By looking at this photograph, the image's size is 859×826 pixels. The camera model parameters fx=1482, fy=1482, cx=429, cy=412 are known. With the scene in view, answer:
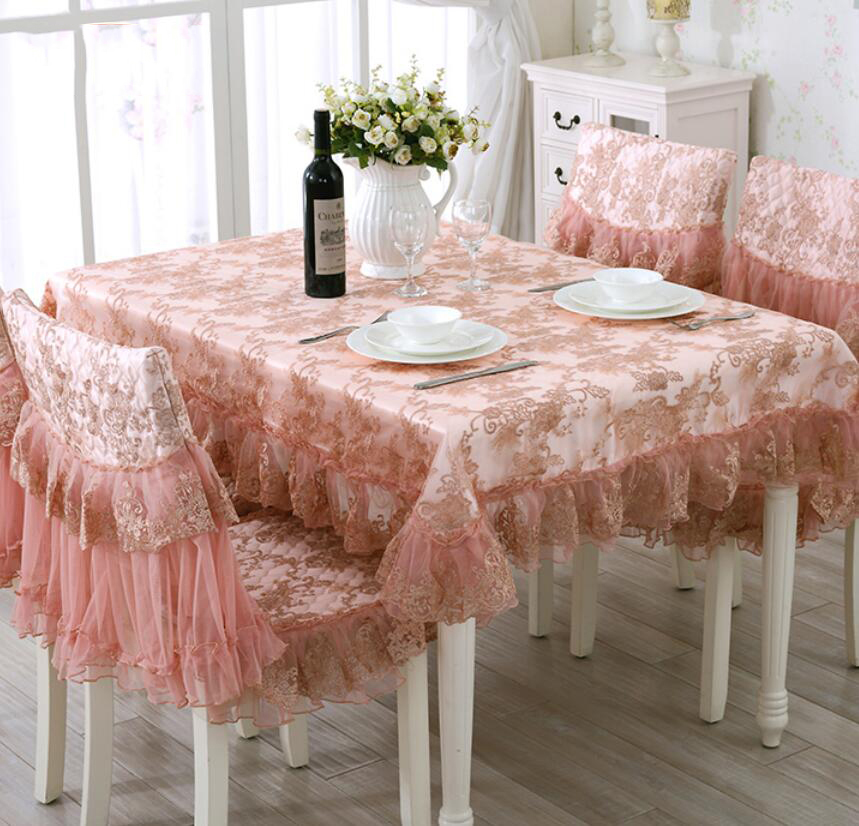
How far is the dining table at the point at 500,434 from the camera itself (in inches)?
82.7

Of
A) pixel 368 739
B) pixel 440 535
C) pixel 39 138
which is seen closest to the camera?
pixel 440 535

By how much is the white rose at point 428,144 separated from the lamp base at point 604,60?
2.08 meters

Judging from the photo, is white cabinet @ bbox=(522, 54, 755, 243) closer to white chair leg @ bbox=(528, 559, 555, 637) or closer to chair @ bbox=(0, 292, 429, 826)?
white chair leg @ bbox=(528, 559, 555, 637)

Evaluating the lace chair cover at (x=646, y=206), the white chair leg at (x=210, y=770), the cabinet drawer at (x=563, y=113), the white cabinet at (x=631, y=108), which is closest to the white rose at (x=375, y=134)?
the lace chair cover at (x=646, y=206)

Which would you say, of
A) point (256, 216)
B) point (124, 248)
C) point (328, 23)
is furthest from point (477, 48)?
point (124, 248)

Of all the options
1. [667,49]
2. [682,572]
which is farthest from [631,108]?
[682,572]

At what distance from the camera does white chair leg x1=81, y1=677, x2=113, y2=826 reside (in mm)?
2361

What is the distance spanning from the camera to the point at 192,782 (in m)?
2.63

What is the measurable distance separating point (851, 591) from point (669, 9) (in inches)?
84.8

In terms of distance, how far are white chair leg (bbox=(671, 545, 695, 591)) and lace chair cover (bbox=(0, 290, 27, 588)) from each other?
1514 mm

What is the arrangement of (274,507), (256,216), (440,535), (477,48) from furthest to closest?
(477,48) → (256,216) → (274,507) → (440,535)

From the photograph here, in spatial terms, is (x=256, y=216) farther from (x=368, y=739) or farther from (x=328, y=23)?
(x=368, y=739)

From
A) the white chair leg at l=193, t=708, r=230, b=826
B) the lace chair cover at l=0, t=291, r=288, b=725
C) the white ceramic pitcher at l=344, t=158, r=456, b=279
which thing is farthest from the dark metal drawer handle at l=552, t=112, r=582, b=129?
the white chair leg at l=193, t=708, r=230, b=826

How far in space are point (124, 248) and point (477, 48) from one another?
135cm
